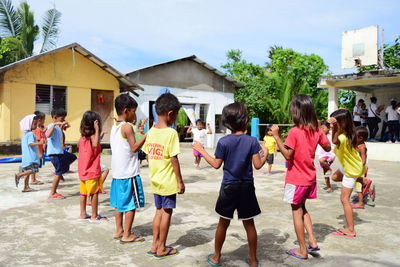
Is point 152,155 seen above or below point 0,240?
above

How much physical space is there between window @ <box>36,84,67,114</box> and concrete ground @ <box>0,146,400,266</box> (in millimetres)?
7712

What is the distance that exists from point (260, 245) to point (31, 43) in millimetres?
21106

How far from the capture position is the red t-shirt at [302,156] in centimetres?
317

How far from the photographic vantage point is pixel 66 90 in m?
13.4

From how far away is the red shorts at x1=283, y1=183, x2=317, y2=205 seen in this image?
3.16m

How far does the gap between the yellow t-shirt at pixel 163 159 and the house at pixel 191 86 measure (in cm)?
1220

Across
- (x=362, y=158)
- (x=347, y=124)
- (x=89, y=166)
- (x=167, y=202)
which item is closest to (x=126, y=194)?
(x=167, y=202)

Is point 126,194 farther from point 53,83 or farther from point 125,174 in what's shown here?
point 53,83

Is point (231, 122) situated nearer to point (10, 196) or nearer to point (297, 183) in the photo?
point (297, 183)

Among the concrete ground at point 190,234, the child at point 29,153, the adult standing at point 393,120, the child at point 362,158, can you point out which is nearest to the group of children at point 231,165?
the concrete ground at point 190,234

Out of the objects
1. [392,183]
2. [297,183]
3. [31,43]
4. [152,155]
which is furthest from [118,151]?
[31,43]

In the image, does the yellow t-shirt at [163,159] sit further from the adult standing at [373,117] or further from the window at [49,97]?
the adult standing at [373,117]

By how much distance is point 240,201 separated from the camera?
2832 mm

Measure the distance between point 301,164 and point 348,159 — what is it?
1126mm
